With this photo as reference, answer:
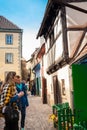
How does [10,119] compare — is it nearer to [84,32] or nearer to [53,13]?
[84,32]

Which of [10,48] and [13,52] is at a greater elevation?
[10,48]

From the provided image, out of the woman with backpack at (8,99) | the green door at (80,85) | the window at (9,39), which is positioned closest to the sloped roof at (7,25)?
the window at (9,39)

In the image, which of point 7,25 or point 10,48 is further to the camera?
point 7,25

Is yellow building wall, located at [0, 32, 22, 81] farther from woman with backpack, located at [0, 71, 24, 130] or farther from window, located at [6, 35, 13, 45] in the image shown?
woman with backpack, located at [0, 71, 24, 130]

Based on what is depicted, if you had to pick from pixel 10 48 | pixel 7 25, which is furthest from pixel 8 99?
pixel 7 25

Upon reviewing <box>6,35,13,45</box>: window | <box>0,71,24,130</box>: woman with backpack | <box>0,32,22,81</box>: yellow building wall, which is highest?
<box>6,35,13,45</box>: window

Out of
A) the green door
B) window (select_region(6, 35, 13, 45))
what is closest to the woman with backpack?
the green door

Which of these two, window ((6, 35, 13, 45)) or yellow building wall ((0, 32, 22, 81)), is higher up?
window ((6, 35, 13, 45))

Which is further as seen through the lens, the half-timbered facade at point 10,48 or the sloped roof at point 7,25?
the sloped roof at point 7,25

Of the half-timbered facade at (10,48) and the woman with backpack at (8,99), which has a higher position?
the half-timbered facade at (10,48)

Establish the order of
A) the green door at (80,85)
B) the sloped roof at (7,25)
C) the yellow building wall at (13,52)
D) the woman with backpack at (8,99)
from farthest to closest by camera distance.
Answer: the sloped roof at (7,25) < the yellow building wall at (13,52) < the green door at (80,85) < the woman with backpack at (8,99)

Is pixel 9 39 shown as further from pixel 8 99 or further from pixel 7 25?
pixel 8 99

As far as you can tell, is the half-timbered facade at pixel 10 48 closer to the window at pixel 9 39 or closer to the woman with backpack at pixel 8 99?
the window at pixel 9 39

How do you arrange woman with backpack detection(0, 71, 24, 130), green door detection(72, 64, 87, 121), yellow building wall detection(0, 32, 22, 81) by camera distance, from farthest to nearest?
yellow building wall detection(0, 32, 22, 81)
green door detection(72, 64, 87, 121)
woman with backpack detection(0, 71, 24, 130)
